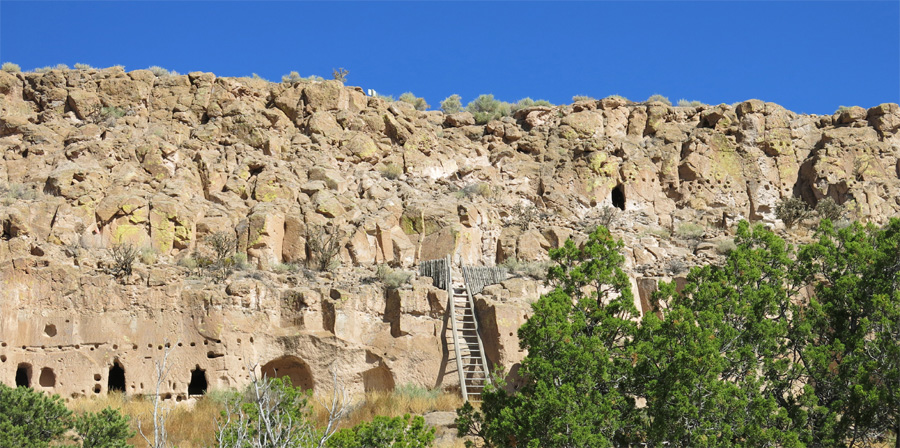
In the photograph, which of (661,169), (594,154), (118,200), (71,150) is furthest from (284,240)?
(661,169)

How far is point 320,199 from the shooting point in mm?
28422

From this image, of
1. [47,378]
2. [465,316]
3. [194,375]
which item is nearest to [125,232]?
[194,375]

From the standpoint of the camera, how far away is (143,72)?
3189 centimetres

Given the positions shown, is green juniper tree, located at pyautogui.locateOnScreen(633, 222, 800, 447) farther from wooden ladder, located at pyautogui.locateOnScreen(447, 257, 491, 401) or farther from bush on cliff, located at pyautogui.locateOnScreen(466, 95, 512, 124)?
bush on cliff, located at pyautogui.locateOnScreen(466, 95, 512, 124)

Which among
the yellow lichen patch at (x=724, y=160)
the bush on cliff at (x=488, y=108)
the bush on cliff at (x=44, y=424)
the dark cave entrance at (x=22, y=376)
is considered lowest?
the bush on cliff at (x=44, y=424)

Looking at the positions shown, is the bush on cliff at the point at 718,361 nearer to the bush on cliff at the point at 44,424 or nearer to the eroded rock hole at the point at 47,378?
the bush on cliff at the point at 44,424

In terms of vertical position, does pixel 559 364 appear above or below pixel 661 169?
below

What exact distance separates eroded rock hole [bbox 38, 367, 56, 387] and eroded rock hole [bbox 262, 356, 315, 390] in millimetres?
4885

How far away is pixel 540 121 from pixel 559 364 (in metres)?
19.5

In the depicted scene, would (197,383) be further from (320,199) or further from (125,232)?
(320,199)

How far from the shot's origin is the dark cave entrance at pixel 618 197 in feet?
108

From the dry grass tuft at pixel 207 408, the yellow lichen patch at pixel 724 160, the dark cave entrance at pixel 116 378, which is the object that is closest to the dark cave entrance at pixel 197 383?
the dry grass tuft at pixel 207 408

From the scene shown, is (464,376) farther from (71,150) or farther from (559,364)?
(71,150)

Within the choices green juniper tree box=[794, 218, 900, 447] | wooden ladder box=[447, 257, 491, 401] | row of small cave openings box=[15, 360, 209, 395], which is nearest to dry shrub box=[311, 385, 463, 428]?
wooden ladder box=[447, 257, 491, 401]
